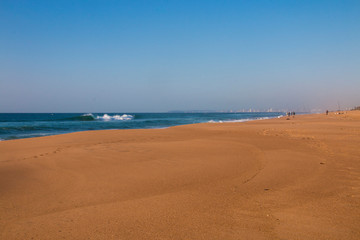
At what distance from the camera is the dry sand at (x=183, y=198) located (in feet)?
10.6

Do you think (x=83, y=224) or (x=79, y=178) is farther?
(x=79, y=178)

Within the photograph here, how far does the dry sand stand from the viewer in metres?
3.24

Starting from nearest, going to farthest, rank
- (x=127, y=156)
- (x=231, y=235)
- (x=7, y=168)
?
(x=231, y=235)
(x=7, y=168)
(x=127, y=156)

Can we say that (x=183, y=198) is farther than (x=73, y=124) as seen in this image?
No

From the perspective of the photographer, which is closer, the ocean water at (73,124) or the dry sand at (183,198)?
the dry sand at (183,198)

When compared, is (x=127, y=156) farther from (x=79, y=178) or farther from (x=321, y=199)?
(x=321, y=199)

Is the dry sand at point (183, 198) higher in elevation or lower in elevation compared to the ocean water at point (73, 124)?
lower

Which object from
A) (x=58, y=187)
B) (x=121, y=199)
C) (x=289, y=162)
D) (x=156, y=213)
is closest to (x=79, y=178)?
(x=58, y=187)

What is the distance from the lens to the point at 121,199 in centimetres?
443

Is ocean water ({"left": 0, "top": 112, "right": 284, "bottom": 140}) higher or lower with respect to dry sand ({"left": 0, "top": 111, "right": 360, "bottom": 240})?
higher

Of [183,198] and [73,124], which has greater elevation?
[73,124]

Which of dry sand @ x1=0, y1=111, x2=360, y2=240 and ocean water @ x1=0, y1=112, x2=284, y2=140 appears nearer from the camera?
dry sand @ x1=0, y1=111, x2=360, y2=240

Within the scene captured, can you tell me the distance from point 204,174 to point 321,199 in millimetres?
2558

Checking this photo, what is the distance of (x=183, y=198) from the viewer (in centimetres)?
441
